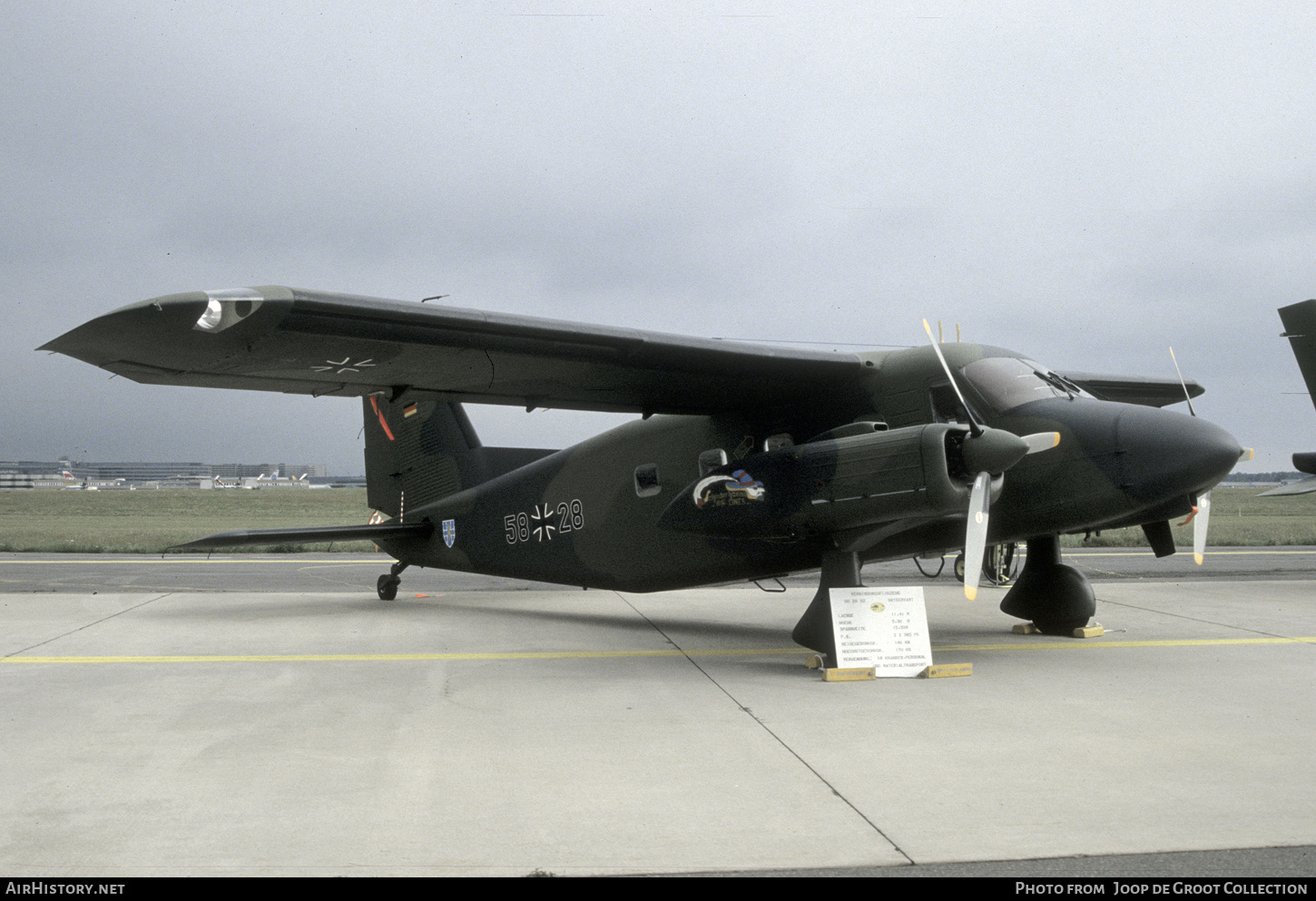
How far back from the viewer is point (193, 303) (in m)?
6.18

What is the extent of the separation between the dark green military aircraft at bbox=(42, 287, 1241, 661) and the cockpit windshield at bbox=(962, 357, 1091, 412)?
0.06 ft

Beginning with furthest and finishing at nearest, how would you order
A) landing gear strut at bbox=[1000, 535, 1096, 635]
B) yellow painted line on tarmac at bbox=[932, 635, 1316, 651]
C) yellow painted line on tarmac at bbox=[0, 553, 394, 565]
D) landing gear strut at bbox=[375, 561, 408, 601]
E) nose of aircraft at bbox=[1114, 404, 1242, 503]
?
1. yellow painted line on tarmac at bbox=[0, 553, 394, 565]
2. landing gear strut at bbox=[375, 561, 408, 601]
3. landing gear strut at bbox=[1000, 535, 1096, 635]
4. yellow painted line on tarmac at bbox=[932, 635, 1316, 651]
5. nose of aircraft at bbox=[1114, 404, 1242, 503]

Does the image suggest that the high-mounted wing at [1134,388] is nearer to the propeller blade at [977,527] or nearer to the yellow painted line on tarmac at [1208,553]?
the propeller blade at [977,527]

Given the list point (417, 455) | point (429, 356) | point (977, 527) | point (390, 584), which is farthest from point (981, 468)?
point (390, 584)

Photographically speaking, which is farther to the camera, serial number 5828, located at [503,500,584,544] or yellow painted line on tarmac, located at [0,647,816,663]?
serial number 5828, located at [503,500,584,544]

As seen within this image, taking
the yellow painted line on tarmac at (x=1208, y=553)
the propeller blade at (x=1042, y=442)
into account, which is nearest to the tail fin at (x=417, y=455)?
the propeller blade at (x=1042, y=442)

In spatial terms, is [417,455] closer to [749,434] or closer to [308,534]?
[308,534]

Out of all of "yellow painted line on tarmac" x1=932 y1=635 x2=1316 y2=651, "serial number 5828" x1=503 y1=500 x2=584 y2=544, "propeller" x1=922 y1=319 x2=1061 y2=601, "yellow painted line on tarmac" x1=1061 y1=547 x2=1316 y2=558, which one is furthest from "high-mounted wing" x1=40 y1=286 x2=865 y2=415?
"yellow painted line on tarmac" x1=1061 y1=547 x2=1316 y2=558

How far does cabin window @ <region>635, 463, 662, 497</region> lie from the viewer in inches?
407

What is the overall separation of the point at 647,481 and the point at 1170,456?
5184 millimetres

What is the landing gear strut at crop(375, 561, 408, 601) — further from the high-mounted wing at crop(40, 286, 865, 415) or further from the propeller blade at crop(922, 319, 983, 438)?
the propeller blade at crop(922, 319, 983, 438)
